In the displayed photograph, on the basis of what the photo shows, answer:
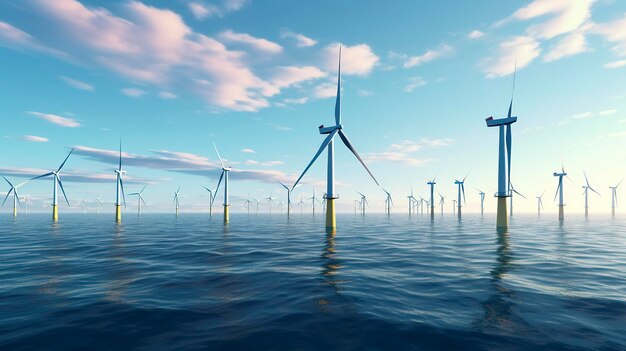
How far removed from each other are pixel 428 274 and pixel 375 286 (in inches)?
175

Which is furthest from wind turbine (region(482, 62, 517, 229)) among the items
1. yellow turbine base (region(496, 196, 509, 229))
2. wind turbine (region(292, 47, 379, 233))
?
wind turbine (region(292, 47, 379, 233))

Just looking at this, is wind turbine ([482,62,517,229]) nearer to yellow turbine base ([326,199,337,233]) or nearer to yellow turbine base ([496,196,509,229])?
yellow turbine base ([496,196,509,229])

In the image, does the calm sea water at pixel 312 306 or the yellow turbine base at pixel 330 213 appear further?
the yellow turbine base at pixel 330 213

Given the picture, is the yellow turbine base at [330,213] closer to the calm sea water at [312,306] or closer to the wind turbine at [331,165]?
the wind turbine at [331,165]

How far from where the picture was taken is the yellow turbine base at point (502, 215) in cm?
5740

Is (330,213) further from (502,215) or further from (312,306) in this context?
(312,306)

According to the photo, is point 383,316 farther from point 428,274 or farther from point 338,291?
point 428,274

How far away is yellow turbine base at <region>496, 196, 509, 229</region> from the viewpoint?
57.4 m

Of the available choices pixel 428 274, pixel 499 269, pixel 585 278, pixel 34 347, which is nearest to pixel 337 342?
pixel 34 347

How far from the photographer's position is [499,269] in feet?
59.6

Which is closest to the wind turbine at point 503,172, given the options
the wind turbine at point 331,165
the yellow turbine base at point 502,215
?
the yellow turbine base at point 502,215

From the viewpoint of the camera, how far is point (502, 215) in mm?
57812

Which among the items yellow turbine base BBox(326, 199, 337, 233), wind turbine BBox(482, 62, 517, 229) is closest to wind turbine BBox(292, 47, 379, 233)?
yellow turbine base BBox(326, 199, 337, 233)

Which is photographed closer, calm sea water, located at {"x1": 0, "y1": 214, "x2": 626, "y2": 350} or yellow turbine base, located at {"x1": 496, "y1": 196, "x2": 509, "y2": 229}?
calm sea water, located at {"x1": 0, "y1": 214, "x2": 626, "y2": 350}
